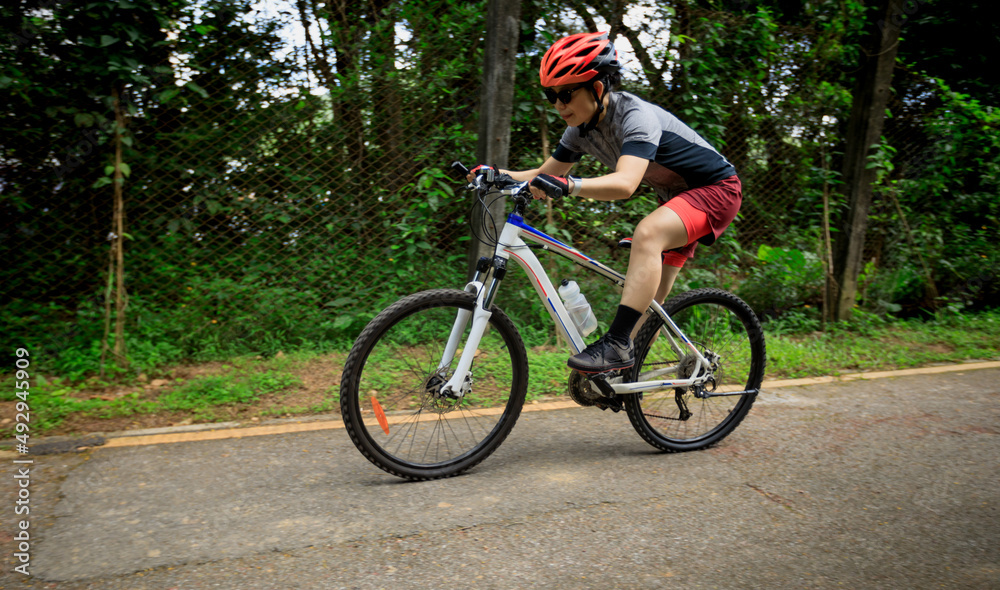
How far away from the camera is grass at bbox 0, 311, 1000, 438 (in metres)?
3.54

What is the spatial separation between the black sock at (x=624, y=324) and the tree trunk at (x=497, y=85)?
145 cm

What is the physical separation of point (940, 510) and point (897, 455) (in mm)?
612

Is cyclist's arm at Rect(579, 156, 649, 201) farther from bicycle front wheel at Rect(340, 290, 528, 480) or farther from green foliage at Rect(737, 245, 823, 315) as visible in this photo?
green foliage at Rect(737, 245, 823, 315)

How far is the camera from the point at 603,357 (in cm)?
292

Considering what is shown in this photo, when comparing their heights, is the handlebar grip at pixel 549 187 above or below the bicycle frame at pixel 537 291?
above

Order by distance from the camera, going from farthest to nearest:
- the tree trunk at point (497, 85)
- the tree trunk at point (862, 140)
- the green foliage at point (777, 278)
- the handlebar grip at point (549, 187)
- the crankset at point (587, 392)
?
the green foliage at point (777, 278), the tree trunk at point (862, 140), the tree trunk at point (497, 85), the crankset at point (587, 392), the handlebar grip at point (549, 187)

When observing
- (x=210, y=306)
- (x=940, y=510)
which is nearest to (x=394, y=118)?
(x=210, y=306)

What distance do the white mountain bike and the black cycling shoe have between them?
0.09 meters

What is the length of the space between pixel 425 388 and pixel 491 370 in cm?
33

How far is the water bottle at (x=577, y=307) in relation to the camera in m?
3.04

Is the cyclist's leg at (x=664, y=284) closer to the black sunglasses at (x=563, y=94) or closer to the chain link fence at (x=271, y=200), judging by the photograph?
the black sunglasses at (x=563, y=94)

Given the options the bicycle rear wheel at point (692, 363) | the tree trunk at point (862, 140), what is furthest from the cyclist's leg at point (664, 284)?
the tree trunk at point (862, 140)

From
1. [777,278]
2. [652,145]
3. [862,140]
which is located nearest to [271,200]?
[652,145]

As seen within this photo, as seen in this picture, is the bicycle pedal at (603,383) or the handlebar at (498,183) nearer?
the handlebar at (498,183)
